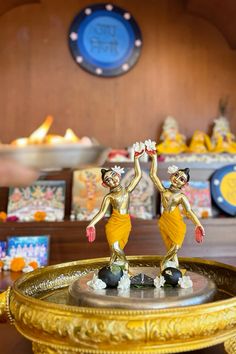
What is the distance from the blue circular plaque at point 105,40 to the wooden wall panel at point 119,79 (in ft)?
0.23

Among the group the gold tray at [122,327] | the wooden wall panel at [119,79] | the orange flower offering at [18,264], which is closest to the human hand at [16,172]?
the gold tray at [122,327]

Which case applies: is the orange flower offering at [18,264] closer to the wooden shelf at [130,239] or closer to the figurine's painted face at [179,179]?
the wooden shelf at [130,239]

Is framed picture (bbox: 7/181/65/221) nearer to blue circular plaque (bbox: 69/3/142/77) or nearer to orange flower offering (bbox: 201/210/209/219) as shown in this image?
orange flower offering (bbox: 201/210/209/219)

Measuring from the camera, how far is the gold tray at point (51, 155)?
61 cm

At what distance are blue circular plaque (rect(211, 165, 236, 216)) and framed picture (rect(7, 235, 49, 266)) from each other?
39.6 inches

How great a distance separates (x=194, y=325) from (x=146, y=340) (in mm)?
98

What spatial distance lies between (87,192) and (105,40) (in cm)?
156

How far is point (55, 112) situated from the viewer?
3.37m

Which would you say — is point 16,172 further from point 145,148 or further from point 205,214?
point 205,214

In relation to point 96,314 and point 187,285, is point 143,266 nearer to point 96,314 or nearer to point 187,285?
point 187,285

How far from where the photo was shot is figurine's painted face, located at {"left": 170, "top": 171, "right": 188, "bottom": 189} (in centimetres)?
110

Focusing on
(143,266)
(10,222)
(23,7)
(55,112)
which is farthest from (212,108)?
(143,266)

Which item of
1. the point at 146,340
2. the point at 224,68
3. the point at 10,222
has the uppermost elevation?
the point at 224,68

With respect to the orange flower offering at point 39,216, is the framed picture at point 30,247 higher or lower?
lower
